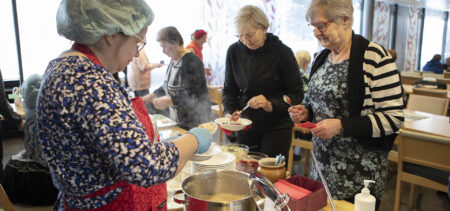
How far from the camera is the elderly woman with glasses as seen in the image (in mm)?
1387

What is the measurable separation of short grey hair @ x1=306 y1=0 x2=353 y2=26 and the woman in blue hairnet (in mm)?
854

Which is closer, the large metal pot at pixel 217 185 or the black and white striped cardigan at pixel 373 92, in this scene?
the large metal pot at pixel 217 185

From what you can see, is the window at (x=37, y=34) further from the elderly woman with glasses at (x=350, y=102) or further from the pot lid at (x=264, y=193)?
the pot lid at (x=264, y=193)

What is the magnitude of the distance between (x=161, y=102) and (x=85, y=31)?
1824 mm

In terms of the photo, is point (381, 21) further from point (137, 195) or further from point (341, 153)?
point (137, 195)

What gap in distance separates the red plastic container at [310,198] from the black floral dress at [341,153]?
0.40 metres

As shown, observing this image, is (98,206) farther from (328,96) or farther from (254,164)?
(328,96)

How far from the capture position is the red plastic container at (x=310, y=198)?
107 cm

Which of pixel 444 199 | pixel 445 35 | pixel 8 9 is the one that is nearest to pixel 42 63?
pixel 8 9

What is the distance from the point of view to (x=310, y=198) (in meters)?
1.11

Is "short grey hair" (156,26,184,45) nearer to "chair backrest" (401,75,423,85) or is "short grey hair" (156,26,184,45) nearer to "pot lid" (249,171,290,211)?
"pot lid" (249,171,290,211)

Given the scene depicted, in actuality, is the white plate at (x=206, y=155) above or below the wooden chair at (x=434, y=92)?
above

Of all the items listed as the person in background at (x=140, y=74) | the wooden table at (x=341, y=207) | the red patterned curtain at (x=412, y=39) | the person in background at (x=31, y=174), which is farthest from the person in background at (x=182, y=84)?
the red patterned curtain at (x=412, y=39)

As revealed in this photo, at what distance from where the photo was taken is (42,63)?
5.30 m
